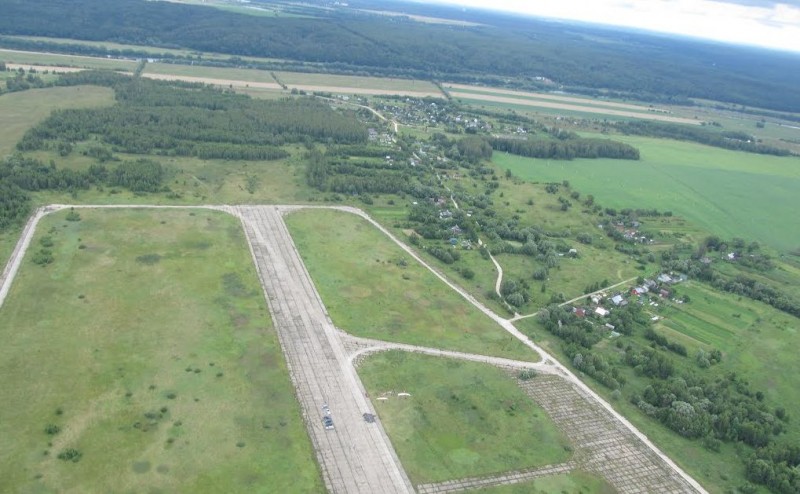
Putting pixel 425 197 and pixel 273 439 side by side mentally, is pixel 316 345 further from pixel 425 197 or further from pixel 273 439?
→ pixel 425 197

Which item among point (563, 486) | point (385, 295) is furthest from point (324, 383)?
point (563, 486)

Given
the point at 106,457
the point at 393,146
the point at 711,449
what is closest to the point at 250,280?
the point at 106,457

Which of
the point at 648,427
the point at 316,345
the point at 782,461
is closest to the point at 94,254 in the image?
the point at 316,345

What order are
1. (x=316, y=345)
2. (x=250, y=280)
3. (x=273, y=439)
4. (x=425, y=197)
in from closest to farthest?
(x=273, y=439) < (x=316, y=345) < (x=250, y=280) < (x=425, y=197)

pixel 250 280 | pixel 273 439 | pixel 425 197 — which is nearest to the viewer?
pixel 273 439

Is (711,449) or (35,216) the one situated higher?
(35,216)

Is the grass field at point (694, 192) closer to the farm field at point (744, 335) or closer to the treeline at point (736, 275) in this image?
the treeline at point (736, 275)

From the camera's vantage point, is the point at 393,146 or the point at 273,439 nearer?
the point at 273,439
